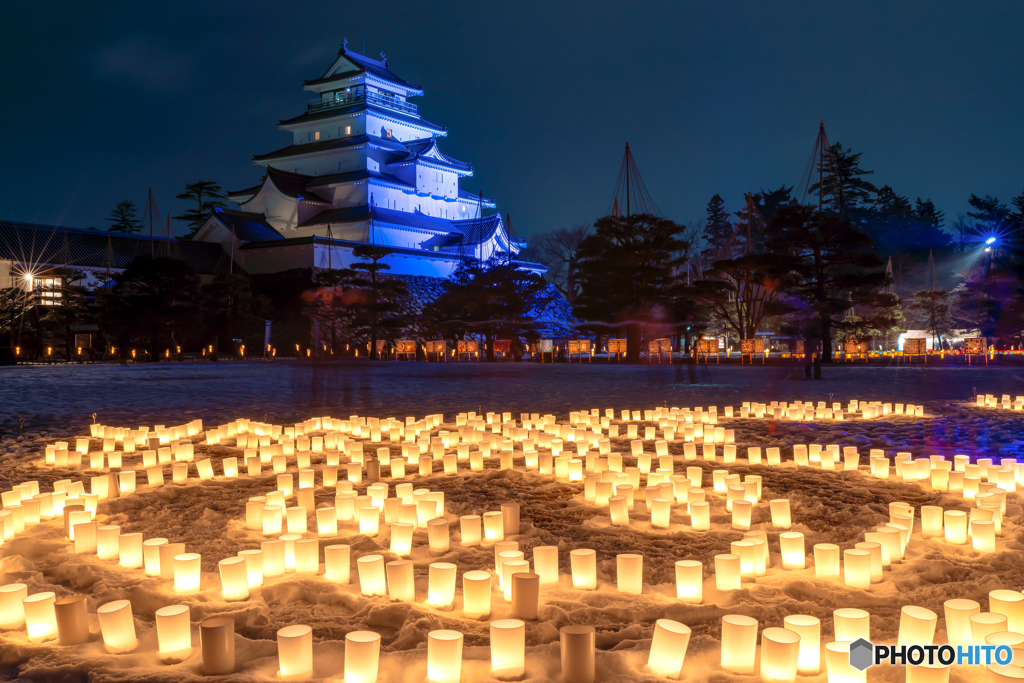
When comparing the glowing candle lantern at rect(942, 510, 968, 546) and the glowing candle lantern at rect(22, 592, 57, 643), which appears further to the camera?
the glowing candle lantern at rect(942, 510, 968, 546)

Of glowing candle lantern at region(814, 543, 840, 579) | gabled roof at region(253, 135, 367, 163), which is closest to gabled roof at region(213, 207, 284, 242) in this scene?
gabled roof at region(253, 135, 367, 163)

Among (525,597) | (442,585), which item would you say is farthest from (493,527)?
(525,597)

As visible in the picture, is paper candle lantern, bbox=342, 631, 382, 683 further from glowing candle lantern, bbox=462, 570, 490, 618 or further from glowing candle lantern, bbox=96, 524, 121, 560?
glowing candle lantern, bbox=96, 524, 121, 560

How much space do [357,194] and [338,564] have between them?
1603 inches

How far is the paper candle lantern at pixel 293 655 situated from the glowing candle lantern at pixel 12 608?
1.16m

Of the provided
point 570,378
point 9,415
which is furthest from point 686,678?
point 570,378

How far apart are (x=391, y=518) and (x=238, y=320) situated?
30469 millimetres

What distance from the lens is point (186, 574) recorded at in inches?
115

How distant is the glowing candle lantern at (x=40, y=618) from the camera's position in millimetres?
2449

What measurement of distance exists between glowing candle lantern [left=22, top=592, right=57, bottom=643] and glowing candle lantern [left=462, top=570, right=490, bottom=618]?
152 centimetres

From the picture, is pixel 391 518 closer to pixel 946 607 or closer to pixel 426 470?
pixel 426 470

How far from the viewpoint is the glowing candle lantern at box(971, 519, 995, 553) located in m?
3.28

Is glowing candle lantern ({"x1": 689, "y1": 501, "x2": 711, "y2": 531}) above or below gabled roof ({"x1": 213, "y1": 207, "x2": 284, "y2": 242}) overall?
below

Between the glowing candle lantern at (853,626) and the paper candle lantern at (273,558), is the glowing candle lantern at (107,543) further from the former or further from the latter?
the glowing candle lantern at (853,626)
